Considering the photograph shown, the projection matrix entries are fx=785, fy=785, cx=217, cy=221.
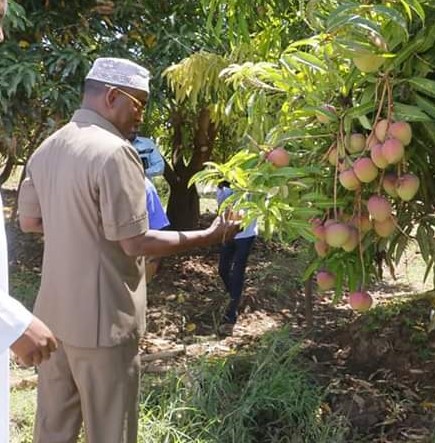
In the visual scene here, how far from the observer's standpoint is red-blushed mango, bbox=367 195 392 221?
2148 mm

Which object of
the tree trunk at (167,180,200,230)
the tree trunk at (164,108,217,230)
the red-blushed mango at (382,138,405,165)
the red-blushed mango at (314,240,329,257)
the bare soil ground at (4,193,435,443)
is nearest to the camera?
the red-blushed mango at (382,138,405,165)

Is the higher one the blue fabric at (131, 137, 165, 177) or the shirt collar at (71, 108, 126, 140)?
the shirt collar at (71, 108, 126, 140)

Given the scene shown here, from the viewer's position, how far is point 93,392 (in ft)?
9.91

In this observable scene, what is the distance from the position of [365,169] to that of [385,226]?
223 millimetres

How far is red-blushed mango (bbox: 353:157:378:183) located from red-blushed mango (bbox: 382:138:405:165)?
0.08 meters

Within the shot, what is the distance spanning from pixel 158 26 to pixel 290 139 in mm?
4158

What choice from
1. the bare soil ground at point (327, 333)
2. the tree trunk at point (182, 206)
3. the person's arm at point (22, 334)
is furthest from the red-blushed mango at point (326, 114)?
the tree trunk at point (182, 206)

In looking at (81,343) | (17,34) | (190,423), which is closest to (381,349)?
(190,423)

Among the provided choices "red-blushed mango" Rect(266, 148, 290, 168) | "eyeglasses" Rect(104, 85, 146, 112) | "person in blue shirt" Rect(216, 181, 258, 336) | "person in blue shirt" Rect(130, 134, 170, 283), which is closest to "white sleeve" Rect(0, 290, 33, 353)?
"red-blushed mango" Rect(266, 148, 290, 168)

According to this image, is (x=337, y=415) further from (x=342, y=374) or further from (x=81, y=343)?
(x=81, y=343)

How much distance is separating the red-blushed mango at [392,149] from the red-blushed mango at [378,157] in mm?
16

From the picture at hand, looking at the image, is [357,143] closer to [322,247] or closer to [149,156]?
[322,247]

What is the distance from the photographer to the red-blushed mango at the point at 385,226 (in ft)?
7.32

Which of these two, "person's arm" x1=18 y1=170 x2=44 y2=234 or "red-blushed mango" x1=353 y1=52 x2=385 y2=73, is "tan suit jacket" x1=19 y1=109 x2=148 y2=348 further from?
"red-blushed mango" x1=353 y1=52 x2=385 y2=73
